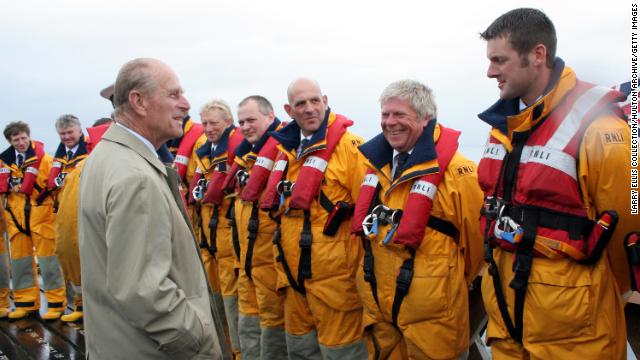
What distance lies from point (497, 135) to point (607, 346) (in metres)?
1.08

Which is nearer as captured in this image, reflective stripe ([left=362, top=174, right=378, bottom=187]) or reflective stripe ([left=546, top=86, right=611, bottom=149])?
reflective stripe ([left=546, top=86, right=611, bottom=149])

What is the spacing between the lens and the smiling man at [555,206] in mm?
2398

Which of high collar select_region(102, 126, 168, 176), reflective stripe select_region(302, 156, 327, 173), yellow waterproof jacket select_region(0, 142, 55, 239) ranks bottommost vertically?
yellow waterproof jacket select_region(0, 142, 55, 239)

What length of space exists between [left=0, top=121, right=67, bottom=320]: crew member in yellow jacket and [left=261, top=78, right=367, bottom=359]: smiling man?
4474 mm

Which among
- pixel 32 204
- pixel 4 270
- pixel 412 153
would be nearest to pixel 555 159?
pixel 412 153

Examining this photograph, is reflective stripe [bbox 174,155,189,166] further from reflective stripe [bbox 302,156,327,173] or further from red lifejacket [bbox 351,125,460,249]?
red lifejacket [bbox 351,125,460,249]

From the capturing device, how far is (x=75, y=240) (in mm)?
3068

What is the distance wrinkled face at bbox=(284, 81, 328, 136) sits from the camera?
4.25 metres

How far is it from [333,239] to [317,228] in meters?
0.15

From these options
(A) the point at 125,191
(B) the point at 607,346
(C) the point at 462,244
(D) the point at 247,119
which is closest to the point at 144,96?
(A) the point at 125,191

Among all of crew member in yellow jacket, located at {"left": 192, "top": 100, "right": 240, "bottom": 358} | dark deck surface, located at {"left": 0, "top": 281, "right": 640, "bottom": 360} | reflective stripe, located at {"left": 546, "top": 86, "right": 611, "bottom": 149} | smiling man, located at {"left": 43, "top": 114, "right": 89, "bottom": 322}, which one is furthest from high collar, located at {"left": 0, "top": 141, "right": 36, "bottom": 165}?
reflective stripe, located at {"left": 546, "top": 86, "right": 611, "bottom": 149}

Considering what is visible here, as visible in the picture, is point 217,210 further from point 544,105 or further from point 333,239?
point 544,105

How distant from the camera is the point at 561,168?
2436 millimetres

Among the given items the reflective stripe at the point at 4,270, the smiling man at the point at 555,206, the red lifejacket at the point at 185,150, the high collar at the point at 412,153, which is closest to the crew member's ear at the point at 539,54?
the smiling man at the point at 555,206
